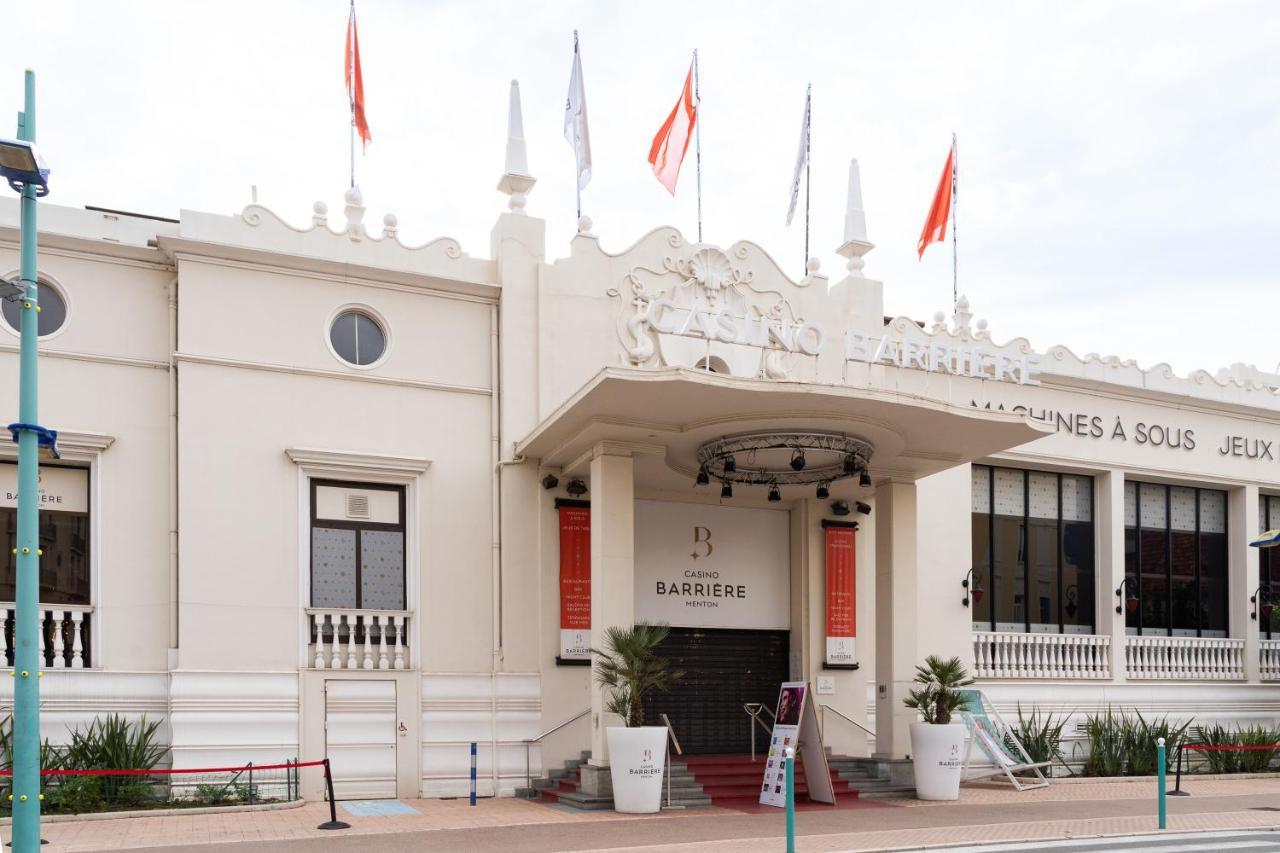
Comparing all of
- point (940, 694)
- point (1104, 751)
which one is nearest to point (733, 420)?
point (940, 694)

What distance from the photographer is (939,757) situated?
58.3ft

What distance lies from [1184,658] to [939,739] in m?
8.78

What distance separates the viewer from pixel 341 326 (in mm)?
18281

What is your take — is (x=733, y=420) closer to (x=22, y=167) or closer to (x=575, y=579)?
(x=575, y=579)

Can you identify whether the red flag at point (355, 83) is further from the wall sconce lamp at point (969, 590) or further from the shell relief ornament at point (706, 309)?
the wall sconce lamp at point (969, 590)

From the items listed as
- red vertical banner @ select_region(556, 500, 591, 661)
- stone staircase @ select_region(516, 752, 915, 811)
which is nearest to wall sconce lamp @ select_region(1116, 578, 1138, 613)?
stone staircase @ select_region(516, 752, 915, 811)

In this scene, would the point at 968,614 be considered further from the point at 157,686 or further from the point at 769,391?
the point at 157,686

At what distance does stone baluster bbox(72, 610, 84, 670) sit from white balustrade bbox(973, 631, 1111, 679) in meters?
13.8

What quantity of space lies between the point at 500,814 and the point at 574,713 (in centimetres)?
279

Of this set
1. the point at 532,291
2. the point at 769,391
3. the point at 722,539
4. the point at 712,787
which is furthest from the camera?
the point at 722,539

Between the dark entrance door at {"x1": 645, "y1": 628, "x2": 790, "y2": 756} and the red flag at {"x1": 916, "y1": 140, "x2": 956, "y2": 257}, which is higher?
the red flag at {"x1": 916, "y1": 140, "x2": 956, "y2": 257}

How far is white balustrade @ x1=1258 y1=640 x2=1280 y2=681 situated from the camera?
982 inches

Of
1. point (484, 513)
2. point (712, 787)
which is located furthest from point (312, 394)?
point (712, 787)

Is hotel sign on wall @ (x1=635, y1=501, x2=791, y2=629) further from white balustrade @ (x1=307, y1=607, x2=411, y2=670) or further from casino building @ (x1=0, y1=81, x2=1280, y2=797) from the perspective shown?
white balustrade @ (x1=307, y1=607, x2=411, y2=670)
